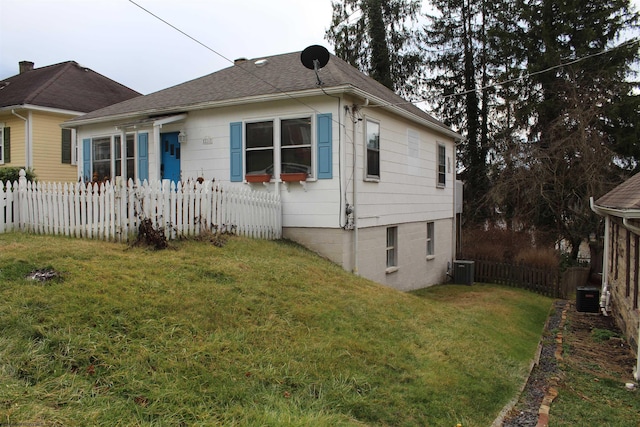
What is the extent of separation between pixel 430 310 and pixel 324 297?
2367mm

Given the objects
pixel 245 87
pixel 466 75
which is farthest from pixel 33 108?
pixel 466 75

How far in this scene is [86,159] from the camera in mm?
14875

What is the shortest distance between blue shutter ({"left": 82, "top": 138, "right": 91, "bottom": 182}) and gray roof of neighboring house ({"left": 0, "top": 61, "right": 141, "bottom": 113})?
16.9 ft

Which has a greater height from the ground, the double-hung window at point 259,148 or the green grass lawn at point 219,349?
the double-hung window at point 259,148

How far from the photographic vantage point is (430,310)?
841 centimetres

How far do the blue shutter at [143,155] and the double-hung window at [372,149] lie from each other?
6.02 metres

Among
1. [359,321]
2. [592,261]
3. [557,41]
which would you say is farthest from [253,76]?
[557,41]

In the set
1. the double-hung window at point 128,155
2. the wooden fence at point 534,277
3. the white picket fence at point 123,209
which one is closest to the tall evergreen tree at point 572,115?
the wooden fence at point 534,277

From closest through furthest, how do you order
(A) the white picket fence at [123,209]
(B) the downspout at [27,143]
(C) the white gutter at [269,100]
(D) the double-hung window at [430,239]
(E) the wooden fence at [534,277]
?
(A) the white picket fence at [123,209]
(C) the white gutter at [269,100]
(D) the double-hung window at [430,239]
(E) the wooden fence at [534,277]
(B) the downspout at [27,143]

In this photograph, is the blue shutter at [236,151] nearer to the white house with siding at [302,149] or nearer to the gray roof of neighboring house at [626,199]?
the white house with siding at [302,149]

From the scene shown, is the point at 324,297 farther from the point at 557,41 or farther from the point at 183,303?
the point at 557,41

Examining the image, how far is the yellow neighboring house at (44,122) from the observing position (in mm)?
18422

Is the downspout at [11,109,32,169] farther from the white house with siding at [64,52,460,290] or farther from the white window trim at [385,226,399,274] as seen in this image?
the white window trim at [385,226,399,274]

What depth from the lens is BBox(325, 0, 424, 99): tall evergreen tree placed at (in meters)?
28.6
